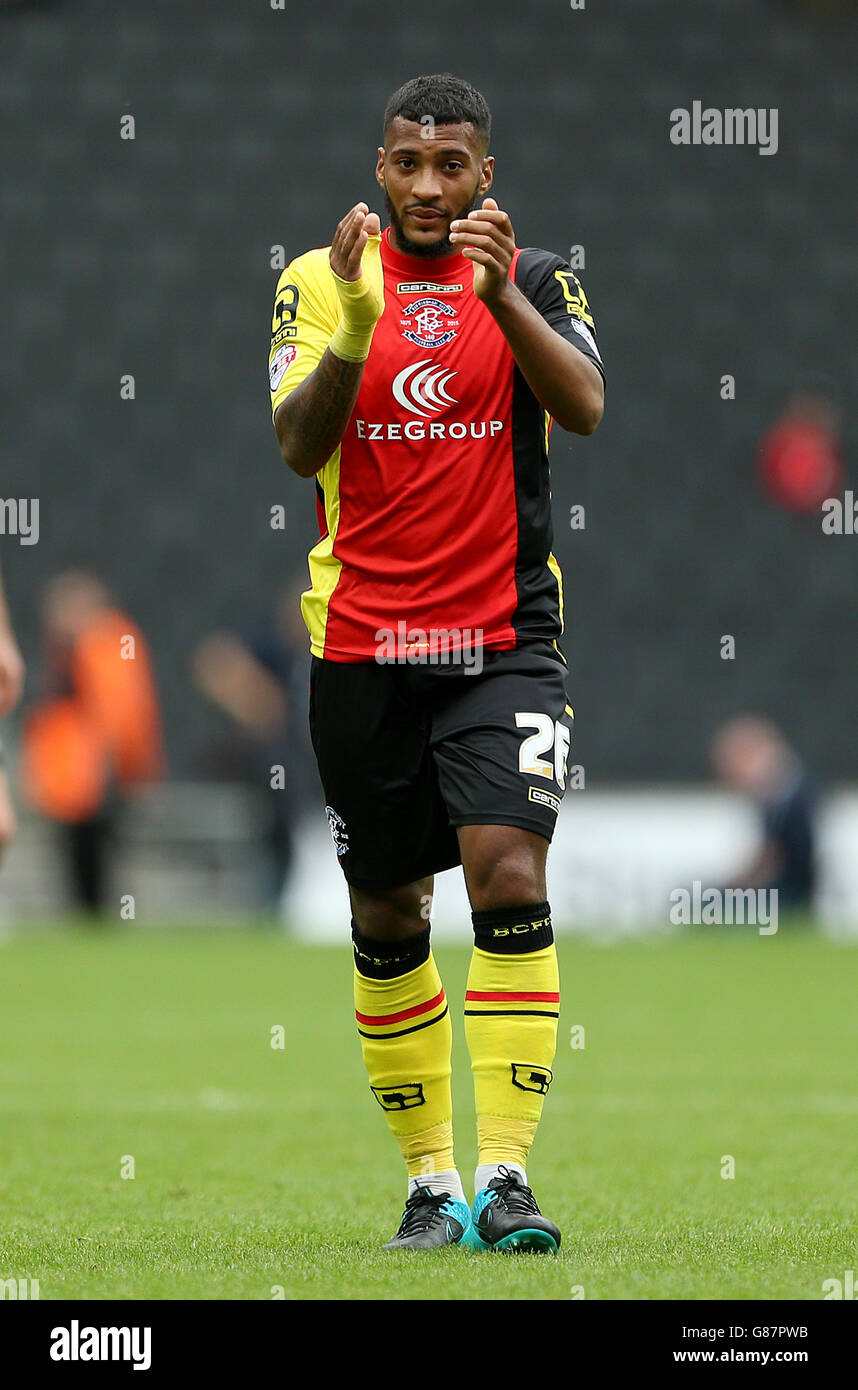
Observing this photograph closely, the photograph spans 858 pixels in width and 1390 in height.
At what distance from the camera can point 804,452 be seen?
55.9 feet

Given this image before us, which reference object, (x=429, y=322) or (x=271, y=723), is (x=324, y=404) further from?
(x=271, y=723)

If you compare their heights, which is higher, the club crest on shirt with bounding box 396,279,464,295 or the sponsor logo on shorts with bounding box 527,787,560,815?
the club crest on shirt with bounding box 396,279,464,295

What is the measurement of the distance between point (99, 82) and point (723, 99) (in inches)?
200

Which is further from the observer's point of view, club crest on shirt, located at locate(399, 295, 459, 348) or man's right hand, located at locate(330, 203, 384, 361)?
club crest on shirt, located at locate(399, 295, 459, 348)

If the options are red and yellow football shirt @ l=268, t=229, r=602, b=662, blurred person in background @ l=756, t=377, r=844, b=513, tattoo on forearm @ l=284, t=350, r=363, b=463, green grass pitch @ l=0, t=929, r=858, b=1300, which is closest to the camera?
green grass pitch @ l=0, t=929, r=858, b=1300

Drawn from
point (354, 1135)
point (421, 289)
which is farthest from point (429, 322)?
point (354, 1135)

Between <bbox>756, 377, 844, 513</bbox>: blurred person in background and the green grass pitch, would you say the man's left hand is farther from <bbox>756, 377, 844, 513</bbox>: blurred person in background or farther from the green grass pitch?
<bbox>756, 377, 844, 513</bbox>: blurred person in background

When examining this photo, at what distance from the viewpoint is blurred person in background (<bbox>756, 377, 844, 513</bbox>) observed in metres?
17.0

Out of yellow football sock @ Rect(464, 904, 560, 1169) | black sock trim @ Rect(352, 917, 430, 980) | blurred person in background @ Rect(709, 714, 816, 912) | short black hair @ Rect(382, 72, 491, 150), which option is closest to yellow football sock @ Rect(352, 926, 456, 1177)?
black sock trim @ Rect(352, 917, 430, 980)

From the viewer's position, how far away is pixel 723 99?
56.0ft

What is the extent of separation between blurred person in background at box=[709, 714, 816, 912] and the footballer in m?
9.68

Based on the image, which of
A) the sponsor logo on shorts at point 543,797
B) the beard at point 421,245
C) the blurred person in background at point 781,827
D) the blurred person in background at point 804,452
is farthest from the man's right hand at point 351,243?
the blurred person in background at point 804,452
